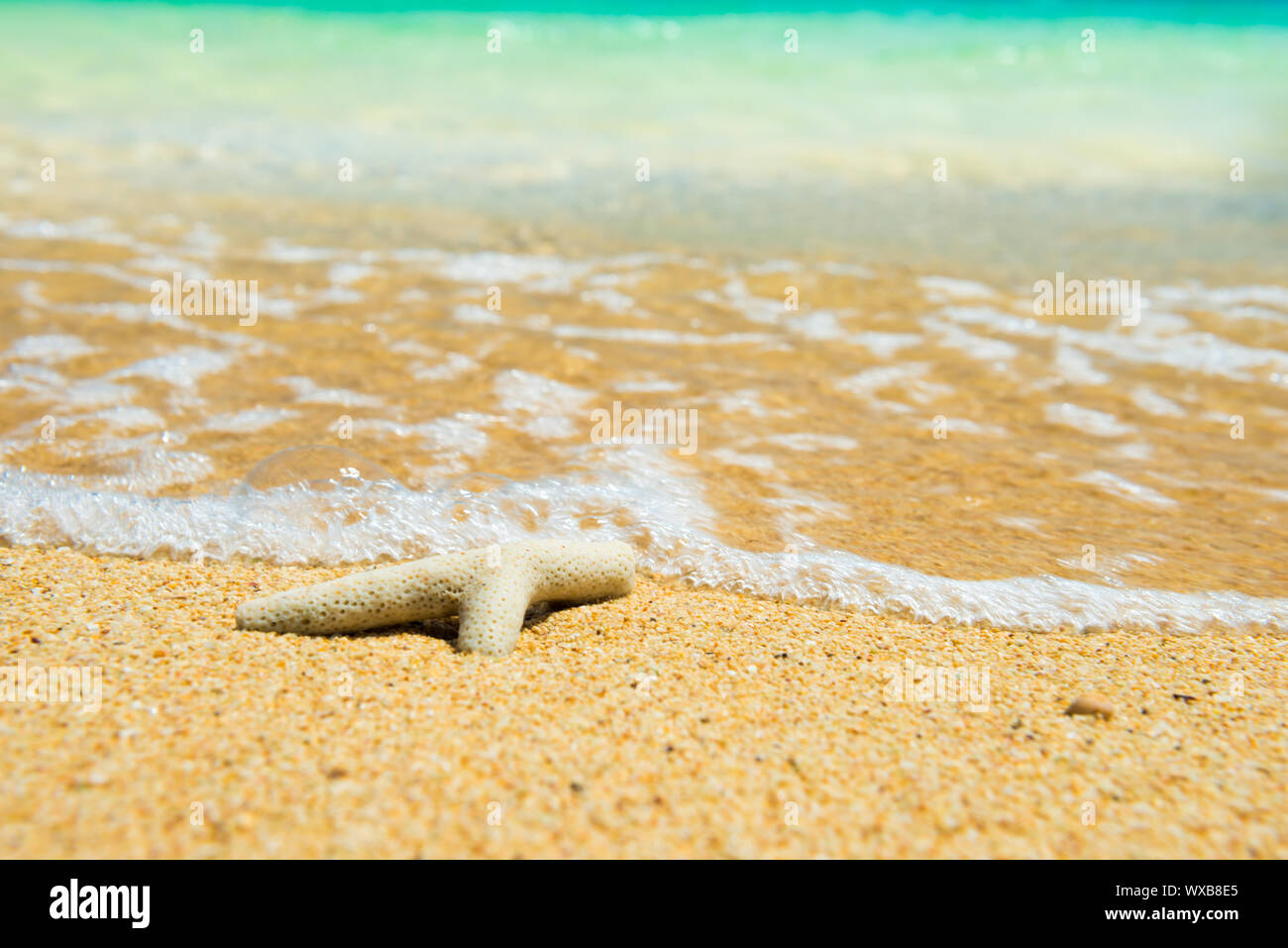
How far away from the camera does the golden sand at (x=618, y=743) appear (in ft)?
6.58

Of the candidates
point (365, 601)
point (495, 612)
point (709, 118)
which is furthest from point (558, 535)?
point (709, 118)

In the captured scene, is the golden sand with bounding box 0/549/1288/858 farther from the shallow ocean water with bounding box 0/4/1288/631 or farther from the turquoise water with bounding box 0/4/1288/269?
the turquoise water with bounding box 0/4/1288/269

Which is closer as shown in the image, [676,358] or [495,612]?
[495,612]

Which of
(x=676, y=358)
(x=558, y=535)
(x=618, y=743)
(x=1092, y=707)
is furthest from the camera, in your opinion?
(x=676, y=358)

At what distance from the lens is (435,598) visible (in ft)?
9.21

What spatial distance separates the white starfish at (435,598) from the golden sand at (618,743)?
63 mm

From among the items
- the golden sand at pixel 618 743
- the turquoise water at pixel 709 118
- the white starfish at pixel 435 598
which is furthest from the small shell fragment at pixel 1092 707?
the turquoise water at pixel 709 118

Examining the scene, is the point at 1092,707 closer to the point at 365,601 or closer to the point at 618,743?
the point at 618,743

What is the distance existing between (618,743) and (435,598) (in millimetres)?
800

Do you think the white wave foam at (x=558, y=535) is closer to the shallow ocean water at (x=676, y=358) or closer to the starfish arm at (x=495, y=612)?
the shallow ocean water at (x=676, y=358)

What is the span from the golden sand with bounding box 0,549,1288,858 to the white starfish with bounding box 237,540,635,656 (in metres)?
0.06

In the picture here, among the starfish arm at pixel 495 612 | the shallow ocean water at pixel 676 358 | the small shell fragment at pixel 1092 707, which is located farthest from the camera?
the shallow ocean water at pixel 676 358

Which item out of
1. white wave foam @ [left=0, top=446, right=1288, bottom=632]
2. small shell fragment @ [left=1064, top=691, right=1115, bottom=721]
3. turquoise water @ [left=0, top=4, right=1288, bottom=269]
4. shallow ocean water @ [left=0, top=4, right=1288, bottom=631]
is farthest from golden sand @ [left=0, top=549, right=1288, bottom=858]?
turquoise water @ [left=0, top=4, right=1288, bottom=269]

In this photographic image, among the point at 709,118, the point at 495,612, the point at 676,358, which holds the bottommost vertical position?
the point at 495,612
